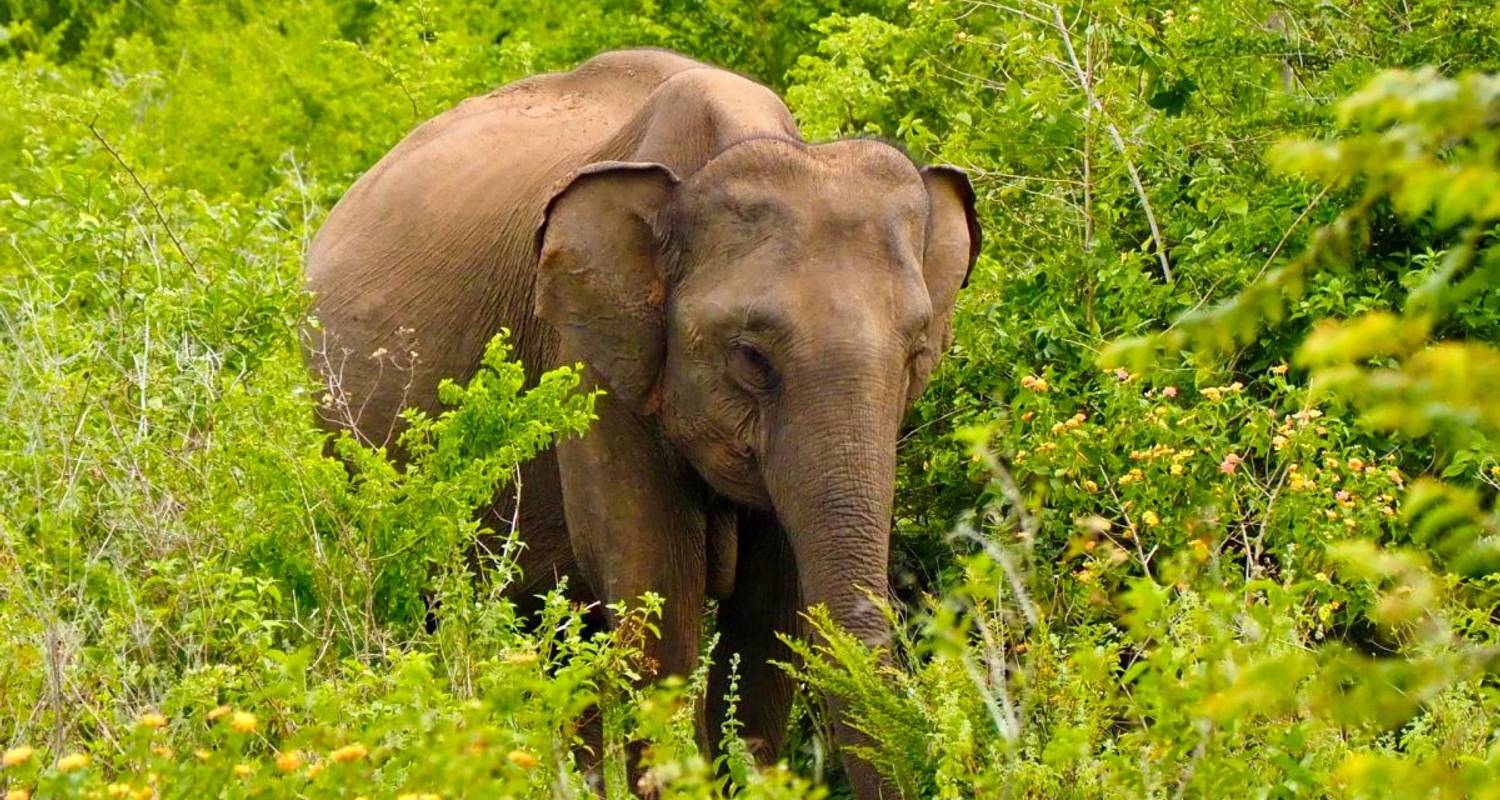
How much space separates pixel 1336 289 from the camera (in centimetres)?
780

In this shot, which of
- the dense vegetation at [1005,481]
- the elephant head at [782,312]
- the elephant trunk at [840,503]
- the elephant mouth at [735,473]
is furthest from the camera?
the elephant mouth at [735,473]

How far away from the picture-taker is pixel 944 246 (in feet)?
22.9

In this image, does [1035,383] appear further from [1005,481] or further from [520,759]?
[520,759]

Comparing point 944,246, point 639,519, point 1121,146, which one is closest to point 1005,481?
point 944,246

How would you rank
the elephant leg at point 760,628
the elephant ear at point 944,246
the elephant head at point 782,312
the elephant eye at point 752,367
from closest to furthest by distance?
1. the elephant head at point 782,312
2. the elephant eye at point 752,367
3. the elephant ear at point 944,246
4. the elephant leg at point 760,628

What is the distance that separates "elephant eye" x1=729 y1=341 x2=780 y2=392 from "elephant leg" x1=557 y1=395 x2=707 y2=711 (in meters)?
0.47

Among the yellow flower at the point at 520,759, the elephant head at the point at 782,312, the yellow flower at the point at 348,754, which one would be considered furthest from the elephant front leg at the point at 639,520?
the yellow flower at the point at 348,754

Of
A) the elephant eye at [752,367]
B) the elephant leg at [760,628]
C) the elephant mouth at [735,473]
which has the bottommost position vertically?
the elephant leg at [760,628]

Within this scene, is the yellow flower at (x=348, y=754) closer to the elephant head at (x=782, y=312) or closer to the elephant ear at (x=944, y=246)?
the elephant head at (x=782, y=312)

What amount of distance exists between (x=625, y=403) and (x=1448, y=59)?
116 inches

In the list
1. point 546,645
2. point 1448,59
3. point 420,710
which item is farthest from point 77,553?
point 1448,59

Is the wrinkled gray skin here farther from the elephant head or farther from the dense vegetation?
the dense vegetation

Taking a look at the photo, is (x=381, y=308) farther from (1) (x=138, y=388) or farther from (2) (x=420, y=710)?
(2) (x=420, y=710)

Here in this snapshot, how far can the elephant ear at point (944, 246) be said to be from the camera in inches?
273
